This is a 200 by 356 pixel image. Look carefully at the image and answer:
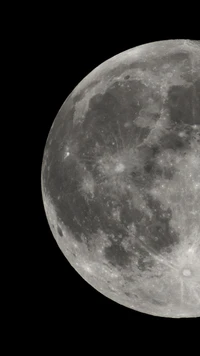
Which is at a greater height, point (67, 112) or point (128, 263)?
point (67, 112)

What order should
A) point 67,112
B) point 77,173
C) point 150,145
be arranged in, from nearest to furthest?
point 150,145
point 77,173
point 67,112

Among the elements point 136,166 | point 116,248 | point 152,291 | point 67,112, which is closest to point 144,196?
point 136,166

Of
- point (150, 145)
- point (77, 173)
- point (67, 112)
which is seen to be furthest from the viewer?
point (67, 112)

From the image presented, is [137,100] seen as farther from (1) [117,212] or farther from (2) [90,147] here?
(1) [117,212]

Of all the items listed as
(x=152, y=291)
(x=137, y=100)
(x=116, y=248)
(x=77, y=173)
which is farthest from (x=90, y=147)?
(x=152, y=291)

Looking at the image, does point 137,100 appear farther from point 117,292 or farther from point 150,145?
point 117,292

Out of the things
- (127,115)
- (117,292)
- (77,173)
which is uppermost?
(127,115)

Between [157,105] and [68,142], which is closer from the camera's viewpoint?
[157,105]
